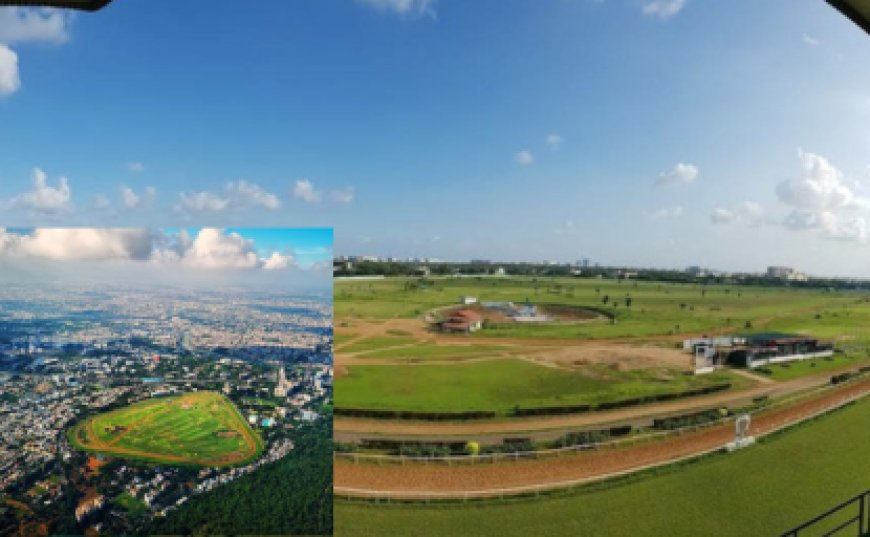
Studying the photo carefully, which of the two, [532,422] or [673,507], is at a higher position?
[532,422]

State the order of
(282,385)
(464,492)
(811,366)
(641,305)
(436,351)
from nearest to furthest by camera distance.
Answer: (282,385), (464,492), (811,366), (436,351), (641,305)

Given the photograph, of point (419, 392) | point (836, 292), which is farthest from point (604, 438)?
point (836, 292)

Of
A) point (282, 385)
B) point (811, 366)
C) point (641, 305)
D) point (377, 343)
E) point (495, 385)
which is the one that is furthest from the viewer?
point (641, 305)

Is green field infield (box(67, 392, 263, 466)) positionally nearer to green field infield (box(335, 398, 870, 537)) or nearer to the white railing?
green field infield (box(335, 398, 870, 537))

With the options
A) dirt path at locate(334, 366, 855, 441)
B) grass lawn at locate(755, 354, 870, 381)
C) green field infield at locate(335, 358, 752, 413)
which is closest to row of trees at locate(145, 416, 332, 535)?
dirt path at locate(334, 366, 855, 441)

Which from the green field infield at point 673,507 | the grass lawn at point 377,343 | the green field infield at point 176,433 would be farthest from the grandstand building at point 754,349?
the green field infield at point 176,433

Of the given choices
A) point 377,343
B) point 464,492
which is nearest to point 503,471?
point 464,492

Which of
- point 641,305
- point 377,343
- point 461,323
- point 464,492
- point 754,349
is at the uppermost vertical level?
point 641,305

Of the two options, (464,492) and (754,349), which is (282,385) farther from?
(754,349)
